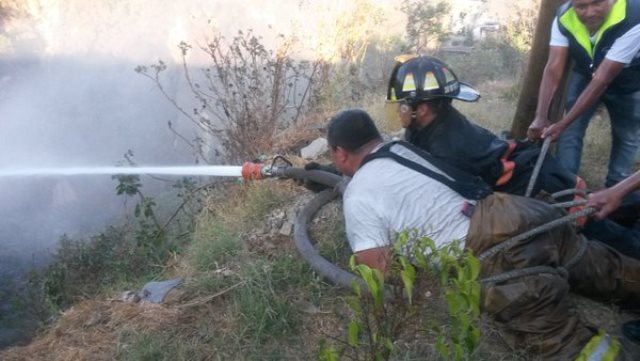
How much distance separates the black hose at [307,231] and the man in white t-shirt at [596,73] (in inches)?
56.9

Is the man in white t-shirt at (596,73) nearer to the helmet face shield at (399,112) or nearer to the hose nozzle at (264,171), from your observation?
the helmet face shield at (399,112)

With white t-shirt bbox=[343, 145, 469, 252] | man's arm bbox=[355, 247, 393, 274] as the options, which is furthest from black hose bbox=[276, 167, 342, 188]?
man's arm bbox=[355, 247, 393, 274]

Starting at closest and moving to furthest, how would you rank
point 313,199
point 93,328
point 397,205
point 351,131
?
1. point 397,205
2. point 351,131
3. point 93,328
4. point 313,199

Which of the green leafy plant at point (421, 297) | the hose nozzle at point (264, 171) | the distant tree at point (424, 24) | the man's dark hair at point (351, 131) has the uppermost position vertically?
the distant tree at point (424, 24)

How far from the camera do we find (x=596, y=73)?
302 cm

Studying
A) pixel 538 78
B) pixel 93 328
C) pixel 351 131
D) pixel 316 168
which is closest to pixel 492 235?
pixel 351 131

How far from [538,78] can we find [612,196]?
1618 mm

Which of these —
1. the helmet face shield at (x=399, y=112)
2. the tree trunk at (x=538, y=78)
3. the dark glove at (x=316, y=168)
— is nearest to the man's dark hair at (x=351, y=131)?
the helmet face shield at (x=399, y=112)

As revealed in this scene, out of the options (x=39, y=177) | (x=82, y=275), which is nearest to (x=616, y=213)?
(x=82, y=275)

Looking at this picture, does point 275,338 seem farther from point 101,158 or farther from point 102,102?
point 102,102

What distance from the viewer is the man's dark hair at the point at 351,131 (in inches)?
102

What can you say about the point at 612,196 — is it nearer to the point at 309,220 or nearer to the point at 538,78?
the point at 538,78

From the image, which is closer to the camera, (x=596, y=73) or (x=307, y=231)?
(x=596, y=73)

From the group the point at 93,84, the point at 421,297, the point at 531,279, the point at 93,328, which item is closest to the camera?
the point at 421,297
